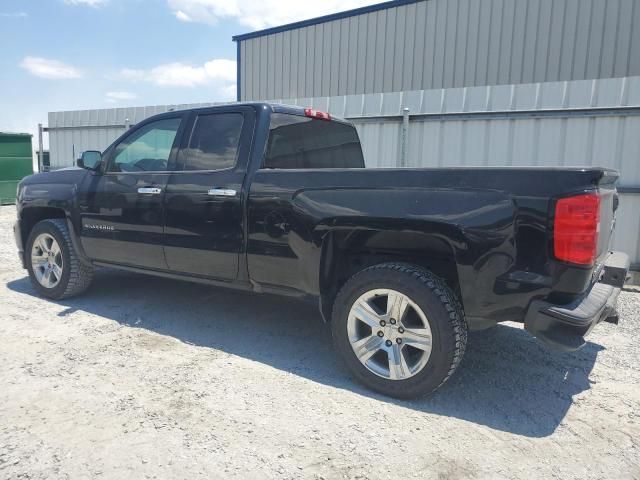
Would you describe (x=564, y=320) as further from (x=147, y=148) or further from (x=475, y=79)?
(x=475, y=79)

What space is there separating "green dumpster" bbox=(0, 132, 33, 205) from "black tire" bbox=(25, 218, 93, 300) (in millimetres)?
11033

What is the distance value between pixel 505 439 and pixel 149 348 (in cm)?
258

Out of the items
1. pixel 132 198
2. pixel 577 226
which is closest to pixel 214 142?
pixel 132 198

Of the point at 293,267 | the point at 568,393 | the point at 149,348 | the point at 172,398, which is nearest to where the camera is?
the point at 172,398

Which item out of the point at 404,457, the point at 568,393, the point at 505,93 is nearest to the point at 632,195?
the point at 505,93

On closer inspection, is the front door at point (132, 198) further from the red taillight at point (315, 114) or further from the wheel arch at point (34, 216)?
the red taillight at point (315, 114)

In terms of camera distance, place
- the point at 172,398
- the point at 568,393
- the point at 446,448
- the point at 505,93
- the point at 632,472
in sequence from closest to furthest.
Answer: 1. the point at 632,472
2. the point at 446,448
3. the point at 172,398
4. the point at 568,393
5. the point at 505,93

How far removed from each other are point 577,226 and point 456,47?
10187 mm

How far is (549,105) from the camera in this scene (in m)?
6.59

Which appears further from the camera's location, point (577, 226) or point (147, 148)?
point (147, 148)

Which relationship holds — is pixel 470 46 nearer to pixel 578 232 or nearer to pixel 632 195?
pixel 632 195

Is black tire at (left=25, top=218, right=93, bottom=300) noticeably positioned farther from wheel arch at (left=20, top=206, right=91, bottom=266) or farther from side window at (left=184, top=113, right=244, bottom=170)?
side window at (left=184, top=113, right=244, bottom=170)

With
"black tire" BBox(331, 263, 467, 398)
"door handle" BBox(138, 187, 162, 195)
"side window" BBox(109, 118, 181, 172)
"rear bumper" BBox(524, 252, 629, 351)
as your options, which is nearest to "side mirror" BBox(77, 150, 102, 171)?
"side window" BBox(109, 118, 181, 172)

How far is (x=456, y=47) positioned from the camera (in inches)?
453
